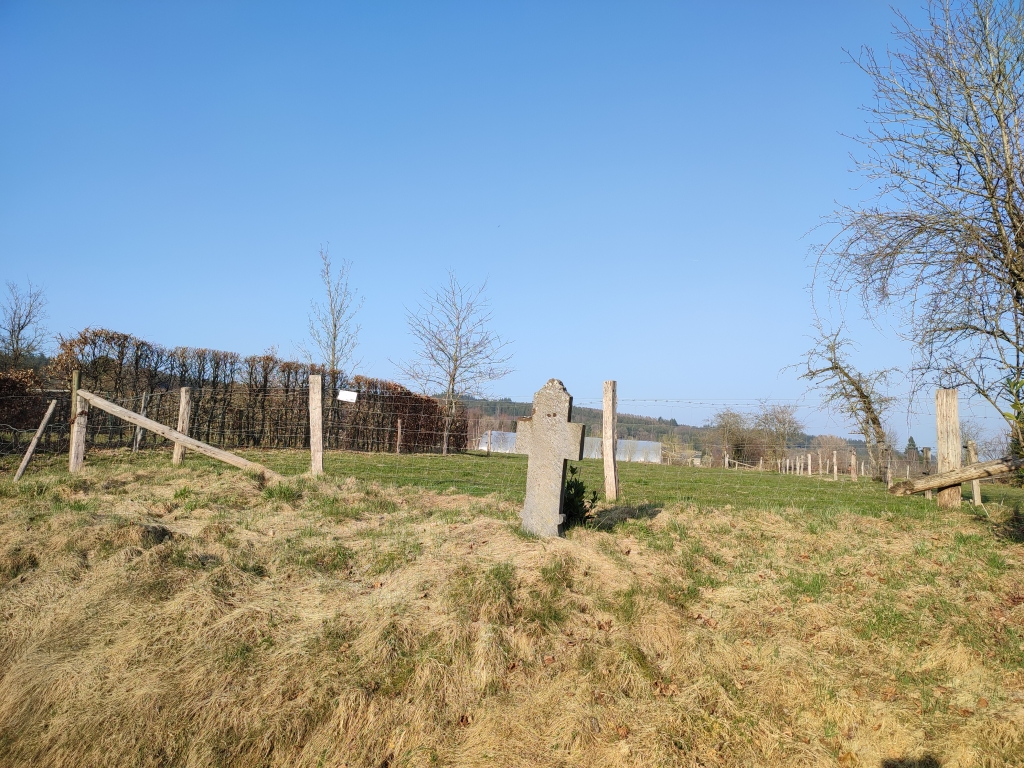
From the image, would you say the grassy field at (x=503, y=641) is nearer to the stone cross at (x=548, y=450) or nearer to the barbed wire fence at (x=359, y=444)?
the stone cross at (x=548, y=450)

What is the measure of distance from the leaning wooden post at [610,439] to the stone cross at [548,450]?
232cm

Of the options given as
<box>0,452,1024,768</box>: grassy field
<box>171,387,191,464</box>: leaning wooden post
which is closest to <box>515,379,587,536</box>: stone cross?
<box>0,452,1024,768</box>: grassy field

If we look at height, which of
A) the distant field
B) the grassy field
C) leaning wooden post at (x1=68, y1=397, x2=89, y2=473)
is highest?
leaning wooden post at (x1=68, y1=397, x2=89, y2=473)

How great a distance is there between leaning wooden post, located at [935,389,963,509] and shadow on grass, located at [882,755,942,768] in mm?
5841

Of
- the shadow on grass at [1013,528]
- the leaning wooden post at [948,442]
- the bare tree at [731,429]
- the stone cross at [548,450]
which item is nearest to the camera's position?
the stone cross at [548,450]

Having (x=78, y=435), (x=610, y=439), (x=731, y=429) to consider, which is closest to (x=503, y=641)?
(x=610, y=439)

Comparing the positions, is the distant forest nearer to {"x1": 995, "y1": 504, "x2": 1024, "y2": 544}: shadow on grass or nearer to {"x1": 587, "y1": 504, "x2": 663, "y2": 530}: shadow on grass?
{"x1": 587, "y1": 504, "x2": 663, "y2": 530}: shadow on grass

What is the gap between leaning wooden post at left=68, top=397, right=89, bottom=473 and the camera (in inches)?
432

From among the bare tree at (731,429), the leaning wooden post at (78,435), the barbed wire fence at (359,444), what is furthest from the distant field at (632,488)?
the bare tree at (731,429)

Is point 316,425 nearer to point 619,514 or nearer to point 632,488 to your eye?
point 619,514

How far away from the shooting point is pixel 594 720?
4.25 metres

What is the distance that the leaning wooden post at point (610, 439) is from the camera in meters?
8.98

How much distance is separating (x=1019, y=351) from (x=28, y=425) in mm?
17290

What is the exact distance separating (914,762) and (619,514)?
4264 millimetres
